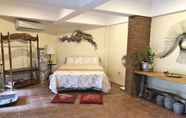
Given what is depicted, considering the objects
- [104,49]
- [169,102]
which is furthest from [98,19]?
[169,102]

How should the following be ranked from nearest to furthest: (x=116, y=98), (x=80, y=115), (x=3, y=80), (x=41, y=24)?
(x=80, y=115) < (x=116, y=98) < (x=3, y=80) < (x=41, y=24)

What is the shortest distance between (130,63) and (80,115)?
79.0 inches

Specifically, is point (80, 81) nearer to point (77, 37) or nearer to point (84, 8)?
point (84, 8)

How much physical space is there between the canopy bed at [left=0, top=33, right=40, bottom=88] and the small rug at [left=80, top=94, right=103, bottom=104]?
2.18m

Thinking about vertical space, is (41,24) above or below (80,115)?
above

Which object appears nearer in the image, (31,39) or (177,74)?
(177,74)

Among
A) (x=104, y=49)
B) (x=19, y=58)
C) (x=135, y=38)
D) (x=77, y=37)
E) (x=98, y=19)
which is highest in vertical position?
(x=98, y=19)

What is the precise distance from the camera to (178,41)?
148 inches

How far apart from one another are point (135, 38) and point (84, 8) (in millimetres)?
1694

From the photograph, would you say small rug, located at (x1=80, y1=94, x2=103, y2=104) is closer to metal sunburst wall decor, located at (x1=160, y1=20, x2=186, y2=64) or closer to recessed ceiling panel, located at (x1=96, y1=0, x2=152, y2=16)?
metal sunburst wall decor, located at (x1=160, y1=20, x2=186, y2=64)

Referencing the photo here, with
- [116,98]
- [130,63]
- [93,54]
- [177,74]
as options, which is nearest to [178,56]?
[177,74]

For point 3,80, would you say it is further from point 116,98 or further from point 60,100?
point 116,98

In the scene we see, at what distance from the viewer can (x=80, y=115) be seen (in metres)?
3.26

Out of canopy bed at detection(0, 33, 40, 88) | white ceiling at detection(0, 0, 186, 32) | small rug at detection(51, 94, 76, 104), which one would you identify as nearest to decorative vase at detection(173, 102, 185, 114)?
white ceiling at detection(0, 0, 186, 32)
